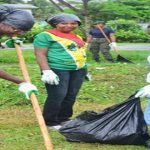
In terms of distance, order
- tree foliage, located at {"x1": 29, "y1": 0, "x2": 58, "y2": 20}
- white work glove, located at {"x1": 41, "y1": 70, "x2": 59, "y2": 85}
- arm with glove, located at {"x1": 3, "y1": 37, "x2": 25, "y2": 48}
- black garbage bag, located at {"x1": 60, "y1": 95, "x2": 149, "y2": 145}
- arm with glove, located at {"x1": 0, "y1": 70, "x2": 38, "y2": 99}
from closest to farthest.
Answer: arm with glove, located at {"x1": 0, "y1": 70, "x2": 38, "y2": 99} → arm with glove, located at {"x1": 3, "y1": 37, "x2": 25, "y2": 48} → black garbage bag, located at {"x1": 60, "y1": 95, "x2": 149, "y2": 145} → white work glove, located at {"x1": 41, "y1": 70, "x2": 59, "y2": 85} → tree foliage, located at {"x1": 29, "y1": 0, "x2": 58, "y2": 20}

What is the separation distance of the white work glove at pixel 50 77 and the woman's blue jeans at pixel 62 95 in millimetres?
163

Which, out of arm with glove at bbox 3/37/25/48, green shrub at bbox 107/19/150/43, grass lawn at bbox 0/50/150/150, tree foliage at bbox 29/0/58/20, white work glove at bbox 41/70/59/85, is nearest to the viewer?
arm with glove at bbox 3/37/25/48

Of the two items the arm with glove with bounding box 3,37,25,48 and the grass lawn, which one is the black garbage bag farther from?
the arm with glove with bounding box 3,37,25,48

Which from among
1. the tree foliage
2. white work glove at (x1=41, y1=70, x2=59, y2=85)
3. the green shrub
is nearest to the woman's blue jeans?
white work glove at (x1=41, y1=70, x2=59, y2=85)

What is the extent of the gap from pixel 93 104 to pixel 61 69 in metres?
1.95

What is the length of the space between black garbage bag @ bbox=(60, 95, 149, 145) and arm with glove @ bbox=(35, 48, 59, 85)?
1.94 ft

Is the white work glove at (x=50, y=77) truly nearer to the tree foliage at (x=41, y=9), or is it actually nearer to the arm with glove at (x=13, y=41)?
the arm with glove at (x=13, y=41)

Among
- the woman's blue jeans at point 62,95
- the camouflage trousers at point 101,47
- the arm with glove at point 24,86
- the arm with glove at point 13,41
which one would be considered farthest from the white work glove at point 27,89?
the camouflage trousers at point 101,47

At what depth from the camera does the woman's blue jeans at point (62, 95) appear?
556 centimetres

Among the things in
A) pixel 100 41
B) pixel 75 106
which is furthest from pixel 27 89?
pixel 100 41

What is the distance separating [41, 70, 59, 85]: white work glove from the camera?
531 centimetres

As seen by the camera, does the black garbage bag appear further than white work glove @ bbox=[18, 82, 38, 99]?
Yes

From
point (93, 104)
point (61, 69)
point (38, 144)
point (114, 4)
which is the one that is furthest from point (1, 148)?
point (114, 4)

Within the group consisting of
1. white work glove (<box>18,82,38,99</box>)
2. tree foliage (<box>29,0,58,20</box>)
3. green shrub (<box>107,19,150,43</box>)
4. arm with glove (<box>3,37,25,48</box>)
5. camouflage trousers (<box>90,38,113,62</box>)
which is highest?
arm with glove (<box>3,37,25,48</box>)
